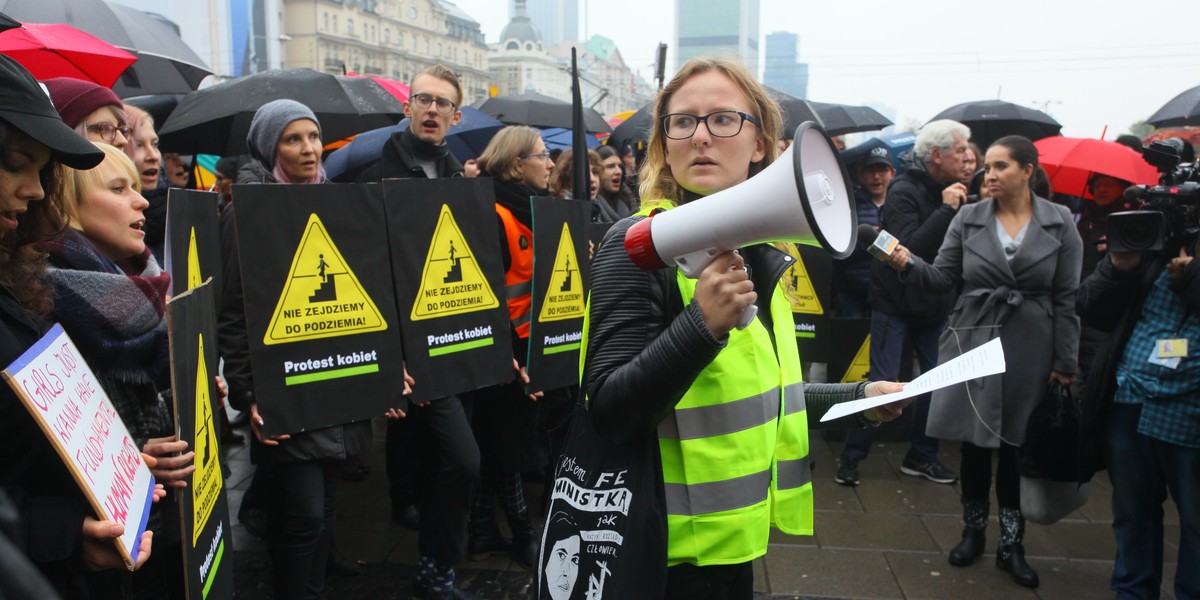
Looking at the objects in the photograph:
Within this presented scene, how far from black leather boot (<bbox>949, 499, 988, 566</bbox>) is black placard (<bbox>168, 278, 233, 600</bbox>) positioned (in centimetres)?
353

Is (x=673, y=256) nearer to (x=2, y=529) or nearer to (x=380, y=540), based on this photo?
(x=2, y=529)

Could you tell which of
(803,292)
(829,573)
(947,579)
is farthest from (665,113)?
(803,292)

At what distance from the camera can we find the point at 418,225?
350 centimetres

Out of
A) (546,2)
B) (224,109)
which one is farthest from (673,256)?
(546,2)

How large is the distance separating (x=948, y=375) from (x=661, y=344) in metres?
0.70

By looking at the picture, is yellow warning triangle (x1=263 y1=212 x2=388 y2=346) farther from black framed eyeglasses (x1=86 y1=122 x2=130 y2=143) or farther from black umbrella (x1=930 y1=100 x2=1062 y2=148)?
black umbrella (x1=930 y1=100 x2=1062 y2=148)

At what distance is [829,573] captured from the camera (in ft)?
13.9

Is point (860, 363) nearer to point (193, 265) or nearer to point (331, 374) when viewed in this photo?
point (331, 374)

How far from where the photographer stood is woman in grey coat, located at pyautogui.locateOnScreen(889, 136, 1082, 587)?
406 cm

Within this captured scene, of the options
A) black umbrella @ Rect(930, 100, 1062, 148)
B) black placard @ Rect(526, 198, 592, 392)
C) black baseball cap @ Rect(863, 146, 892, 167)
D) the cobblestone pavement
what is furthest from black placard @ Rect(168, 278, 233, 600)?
black umbrella @ Rect(930, 100, 1062, 148)

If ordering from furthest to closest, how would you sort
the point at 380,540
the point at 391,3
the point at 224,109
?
the point at 391,3
the point at 224,109
the point at 380,540

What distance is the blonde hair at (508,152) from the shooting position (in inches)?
170

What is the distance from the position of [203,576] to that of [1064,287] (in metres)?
3.90

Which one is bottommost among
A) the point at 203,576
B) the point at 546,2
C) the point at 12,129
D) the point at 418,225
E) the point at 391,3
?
the point at 203,576
